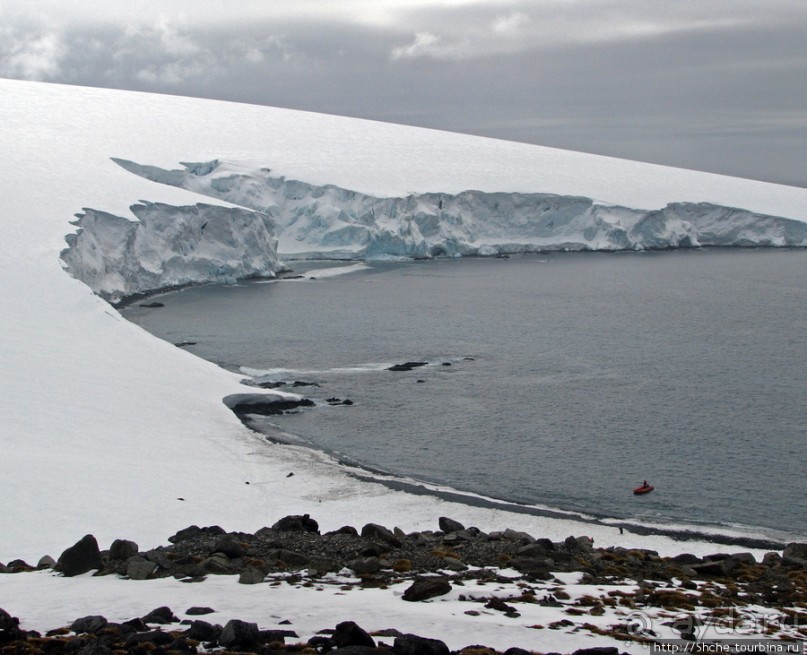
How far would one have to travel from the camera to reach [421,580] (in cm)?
1057

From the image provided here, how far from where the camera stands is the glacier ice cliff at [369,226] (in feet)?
167

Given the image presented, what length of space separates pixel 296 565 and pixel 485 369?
65.1ft

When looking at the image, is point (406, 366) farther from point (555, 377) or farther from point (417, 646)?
point (417, 646)

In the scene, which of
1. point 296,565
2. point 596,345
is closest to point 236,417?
point 296,565

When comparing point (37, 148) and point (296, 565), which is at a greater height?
point (37, 148)

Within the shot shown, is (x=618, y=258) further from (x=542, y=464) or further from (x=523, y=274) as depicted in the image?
(x=542, y=464)

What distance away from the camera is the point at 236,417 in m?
23.8

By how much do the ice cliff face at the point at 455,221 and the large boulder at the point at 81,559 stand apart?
5035 cm

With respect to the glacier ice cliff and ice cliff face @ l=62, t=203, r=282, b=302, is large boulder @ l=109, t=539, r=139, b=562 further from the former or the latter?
the glacier ice cliff

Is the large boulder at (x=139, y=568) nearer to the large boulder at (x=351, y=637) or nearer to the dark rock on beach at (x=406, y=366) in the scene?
the large boulder at (x=351, y=637)

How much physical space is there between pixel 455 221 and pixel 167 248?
76.6ft

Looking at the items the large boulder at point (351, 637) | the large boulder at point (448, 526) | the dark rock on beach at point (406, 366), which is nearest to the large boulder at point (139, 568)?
the large boulder at point (351, 637)

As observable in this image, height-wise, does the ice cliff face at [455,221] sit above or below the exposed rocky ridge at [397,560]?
above

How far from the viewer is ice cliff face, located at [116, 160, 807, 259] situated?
6266 centimetres
